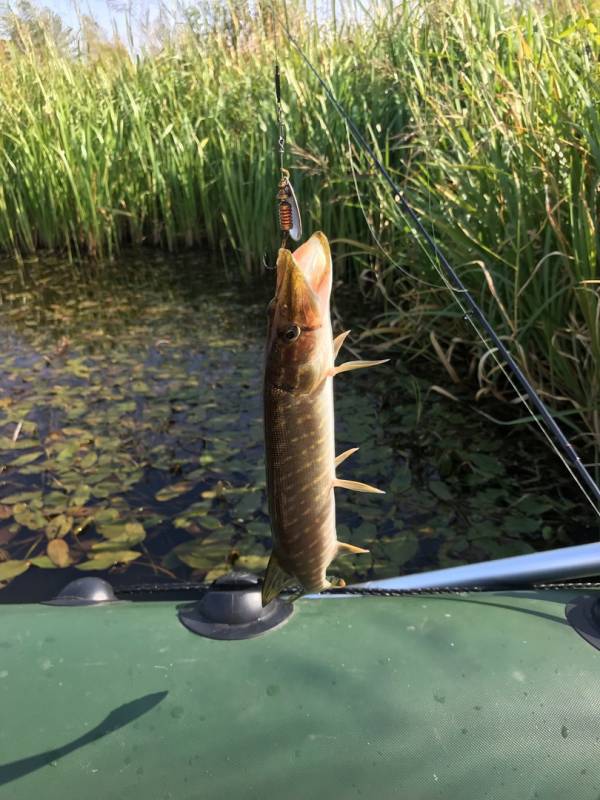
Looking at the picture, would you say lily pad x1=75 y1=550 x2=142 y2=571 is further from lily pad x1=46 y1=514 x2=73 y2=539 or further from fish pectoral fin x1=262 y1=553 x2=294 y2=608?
fish pectoral fin x1=262 y1=553 x2=294 y2=608

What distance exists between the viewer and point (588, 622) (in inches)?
50.9

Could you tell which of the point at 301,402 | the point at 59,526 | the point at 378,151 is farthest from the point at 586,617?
the point at 378,151

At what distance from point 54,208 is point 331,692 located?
19.4 feet

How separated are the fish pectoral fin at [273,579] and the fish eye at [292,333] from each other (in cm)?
35

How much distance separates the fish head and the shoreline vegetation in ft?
5.41

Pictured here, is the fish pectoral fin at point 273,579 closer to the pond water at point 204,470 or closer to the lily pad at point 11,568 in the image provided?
the pond water at point 204,470

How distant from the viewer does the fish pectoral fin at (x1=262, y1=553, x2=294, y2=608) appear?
105 cm

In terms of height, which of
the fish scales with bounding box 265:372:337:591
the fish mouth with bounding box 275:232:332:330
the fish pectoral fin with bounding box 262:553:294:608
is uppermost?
the fish mouth with bounding box 275:232:332:330

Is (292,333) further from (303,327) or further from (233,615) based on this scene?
(233,615)

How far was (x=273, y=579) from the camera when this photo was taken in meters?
1.06

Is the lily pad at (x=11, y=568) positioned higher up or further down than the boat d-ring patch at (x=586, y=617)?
further down

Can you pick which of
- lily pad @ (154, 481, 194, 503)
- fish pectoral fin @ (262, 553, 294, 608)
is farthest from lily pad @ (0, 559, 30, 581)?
fish pectoral fin @ (262, 553, 294, 608)

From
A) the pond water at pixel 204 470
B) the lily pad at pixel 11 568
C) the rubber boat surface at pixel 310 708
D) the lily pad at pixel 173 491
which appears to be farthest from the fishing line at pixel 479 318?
the lily pad at pixel 11 568

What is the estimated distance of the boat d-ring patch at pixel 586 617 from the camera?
4.12 ft
